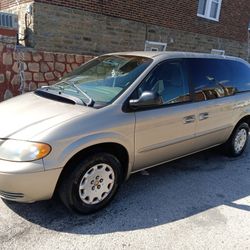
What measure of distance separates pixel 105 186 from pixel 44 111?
3.33 ft

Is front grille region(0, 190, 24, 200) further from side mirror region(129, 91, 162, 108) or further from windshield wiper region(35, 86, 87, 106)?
side mirror region(129, 91, 162, 108)

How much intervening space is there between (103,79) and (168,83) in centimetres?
80

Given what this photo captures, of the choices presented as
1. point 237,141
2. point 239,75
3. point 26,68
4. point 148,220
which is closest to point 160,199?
point 148,220

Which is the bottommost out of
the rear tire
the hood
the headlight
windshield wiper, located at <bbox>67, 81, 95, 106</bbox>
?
the rear tire

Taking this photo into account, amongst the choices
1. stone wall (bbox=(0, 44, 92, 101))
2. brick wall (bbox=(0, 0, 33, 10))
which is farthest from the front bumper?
brick wall (bbox=(0, 0, 33, 10))

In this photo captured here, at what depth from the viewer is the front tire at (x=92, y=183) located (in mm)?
3203

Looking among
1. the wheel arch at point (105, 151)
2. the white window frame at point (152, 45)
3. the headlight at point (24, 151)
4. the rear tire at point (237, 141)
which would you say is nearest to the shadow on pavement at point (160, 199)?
the rear tire at point (237, 141)

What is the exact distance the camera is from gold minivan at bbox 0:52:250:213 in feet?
9.82

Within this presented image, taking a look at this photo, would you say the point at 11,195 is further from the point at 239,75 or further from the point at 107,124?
the point at 239,75

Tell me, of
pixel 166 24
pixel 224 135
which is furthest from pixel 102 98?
pixel 166 24

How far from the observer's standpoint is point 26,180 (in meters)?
2.92

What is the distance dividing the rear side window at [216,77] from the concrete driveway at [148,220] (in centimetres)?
126

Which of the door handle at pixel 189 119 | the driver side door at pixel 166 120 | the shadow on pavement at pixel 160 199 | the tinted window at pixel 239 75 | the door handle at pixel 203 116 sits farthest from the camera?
the tinted window at pixel 239 75

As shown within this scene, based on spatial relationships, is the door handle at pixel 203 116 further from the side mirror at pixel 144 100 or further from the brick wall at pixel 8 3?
the brick wall at pixel 8 3
